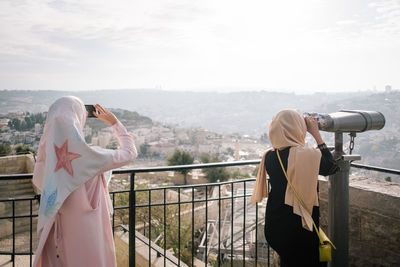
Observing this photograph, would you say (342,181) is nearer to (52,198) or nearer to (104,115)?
(104,115)

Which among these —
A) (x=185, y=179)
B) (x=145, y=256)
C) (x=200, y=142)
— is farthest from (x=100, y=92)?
(x=145, y=256)

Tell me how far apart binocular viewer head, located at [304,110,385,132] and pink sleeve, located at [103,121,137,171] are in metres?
1.17

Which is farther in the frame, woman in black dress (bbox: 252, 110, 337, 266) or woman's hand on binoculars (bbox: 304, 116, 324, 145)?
woman's hand on binoculars (bbox: 304, 116, 324, 145)

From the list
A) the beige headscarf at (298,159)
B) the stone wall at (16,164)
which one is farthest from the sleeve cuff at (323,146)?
the stone wall at (16,164)

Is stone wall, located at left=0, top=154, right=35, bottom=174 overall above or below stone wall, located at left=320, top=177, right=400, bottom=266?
below

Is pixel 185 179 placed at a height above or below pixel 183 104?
below

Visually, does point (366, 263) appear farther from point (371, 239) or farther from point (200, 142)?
point (200, 142)

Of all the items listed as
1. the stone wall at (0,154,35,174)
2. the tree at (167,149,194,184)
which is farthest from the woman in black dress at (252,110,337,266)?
the tree at (167,149,194,184)

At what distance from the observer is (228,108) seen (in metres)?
90.6

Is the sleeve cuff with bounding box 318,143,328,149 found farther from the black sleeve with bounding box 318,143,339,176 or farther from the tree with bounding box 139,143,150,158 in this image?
the tree with bounding box 139,143,150,158

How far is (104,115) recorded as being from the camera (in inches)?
77.9

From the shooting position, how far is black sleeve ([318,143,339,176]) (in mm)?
1883

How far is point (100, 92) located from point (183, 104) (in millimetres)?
39692

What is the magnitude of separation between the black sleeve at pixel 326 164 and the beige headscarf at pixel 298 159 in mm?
73
